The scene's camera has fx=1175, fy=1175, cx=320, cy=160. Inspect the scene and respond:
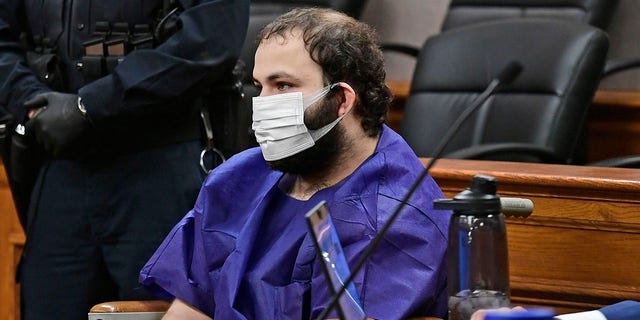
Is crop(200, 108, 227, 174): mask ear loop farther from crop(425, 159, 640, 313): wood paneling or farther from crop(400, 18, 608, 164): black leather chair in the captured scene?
crop(400, 18, 608, 164): black leather chair

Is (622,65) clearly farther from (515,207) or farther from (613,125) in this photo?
(515,207)

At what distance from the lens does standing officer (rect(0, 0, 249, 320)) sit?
2.29 meters

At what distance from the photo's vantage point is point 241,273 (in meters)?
1.89

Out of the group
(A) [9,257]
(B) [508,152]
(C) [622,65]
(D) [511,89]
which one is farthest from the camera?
(C) [622,65]

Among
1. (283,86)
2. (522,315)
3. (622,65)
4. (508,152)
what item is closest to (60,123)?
(283,86)

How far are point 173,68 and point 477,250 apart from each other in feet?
3.01

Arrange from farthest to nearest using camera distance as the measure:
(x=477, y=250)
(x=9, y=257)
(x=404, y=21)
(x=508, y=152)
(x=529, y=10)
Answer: (x=404, y=21) < (x=529, y=10) < (x=508, y=152) < (x=9, y=257) < (x=477, y=250)

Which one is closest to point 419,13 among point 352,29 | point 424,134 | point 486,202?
point 424,134

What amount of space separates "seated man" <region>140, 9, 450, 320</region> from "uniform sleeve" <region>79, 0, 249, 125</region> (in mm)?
273

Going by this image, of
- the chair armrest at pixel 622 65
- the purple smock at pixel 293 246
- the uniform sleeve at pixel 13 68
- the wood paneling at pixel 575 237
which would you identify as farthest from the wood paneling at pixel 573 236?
the chair armrest at pixel 622 65

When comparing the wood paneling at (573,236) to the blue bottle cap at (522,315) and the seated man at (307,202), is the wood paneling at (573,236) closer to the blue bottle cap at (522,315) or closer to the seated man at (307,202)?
the seated man at (307,202)

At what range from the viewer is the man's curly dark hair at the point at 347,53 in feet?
6.29

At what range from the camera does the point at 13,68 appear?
247cm

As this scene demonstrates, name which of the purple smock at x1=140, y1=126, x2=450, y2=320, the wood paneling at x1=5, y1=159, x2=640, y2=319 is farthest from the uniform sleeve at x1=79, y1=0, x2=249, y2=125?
the wood paneling at x1=5, y1=159, x2=640, y2=319
